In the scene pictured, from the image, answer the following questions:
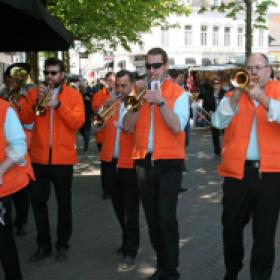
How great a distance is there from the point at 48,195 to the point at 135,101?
56.0 inches

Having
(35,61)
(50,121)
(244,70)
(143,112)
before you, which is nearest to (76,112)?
(50,121)

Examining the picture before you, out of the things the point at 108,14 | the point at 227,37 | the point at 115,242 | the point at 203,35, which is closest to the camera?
the point at 115,242

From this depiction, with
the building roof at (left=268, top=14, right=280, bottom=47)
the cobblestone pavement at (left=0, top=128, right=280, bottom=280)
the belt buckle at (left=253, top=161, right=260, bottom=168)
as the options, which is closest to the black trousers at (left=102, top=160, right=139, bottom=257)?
the cobblestone pavement at (left=0, top=128, right=280, bottom=280)

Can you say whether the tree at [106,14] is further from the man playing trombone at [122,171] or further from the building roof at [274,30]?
the building roof at [274,30]

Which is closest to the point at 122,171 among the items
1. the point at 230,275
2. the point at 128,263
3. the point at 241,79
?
the point at 128,263

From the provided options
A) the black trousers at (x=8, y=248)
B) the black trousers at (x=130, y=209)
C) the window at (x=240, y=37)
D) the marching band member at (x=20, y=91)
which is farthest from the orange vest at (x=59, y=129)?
the window at (x=240, y=37)

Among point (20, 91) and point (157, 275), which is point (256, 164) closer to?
point (157, 275)

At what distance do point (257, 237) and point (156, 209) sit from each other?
3.05 feet

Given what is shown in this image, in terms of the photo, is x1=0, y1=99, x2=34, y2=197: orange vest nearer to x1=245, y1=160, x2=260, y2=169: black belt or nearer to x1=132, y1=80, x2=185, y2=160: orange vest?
x1=132, y1=80, x2=185, y2=160: orange vest

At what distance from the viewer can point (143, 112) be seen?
4.86m

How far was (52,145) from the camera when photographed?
549 centimetres

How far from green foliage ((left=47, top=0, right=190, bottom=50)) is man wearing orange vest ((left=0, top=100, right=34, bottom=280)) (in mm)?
9798

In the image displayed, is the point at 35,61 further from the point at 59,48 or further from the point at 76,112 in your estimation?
the point at 76,112

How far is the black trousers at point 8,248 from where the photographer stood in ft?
13.9
